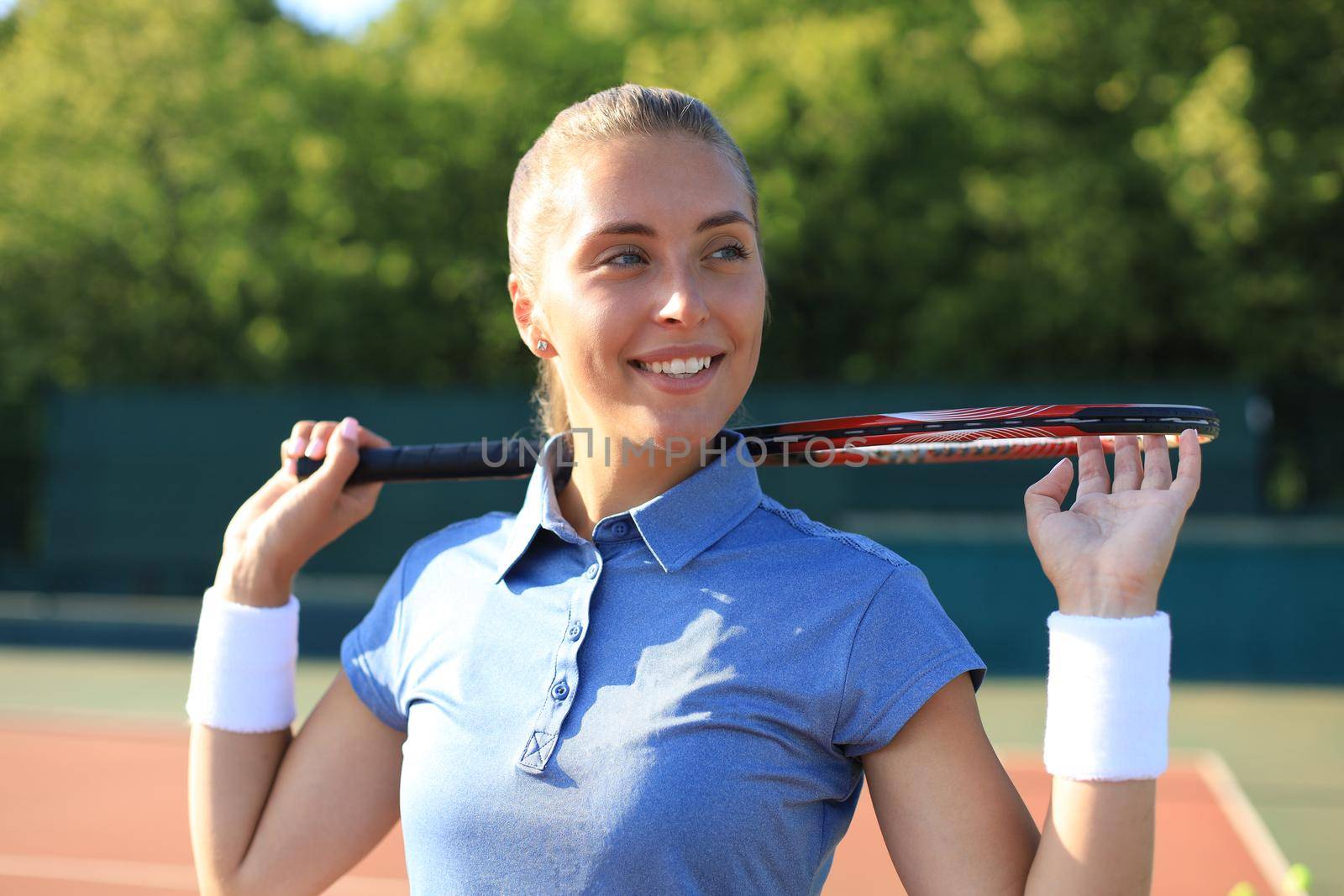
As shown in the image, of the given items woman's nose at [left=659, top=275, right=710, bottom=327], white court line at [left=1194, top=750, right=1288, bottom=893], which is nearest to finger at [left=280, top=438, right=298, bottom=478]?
woman's nose at [left=659, top=275, right=710, bottom=327]

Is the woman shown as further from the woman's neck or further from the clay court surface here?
the clay court surface

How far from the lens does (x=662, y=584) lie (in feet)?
5.04

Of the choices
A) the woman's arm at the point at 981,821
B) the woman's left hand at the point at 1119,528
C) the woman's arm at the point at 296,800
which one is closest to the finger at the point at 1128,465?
the woman's left hand at the point at 1119,528

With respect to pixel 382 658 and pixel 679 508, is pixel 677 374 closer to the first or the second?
pixel 679 508

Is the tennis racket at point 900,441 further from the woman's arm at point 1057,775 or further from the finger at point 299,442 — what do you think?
the woman's arm at point 1057,775

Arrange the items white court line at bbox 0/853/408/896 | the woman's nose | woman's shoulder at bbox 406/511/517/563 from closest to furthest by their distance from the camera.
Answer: the woman's nose → woman's shoulder at bbox 406/511/517/563 → white court line at bbox 0/853/408/896

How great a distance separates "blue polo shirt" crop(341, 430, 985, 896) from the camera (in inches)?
54.5

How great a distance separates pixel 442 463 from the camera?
1965 millimetres

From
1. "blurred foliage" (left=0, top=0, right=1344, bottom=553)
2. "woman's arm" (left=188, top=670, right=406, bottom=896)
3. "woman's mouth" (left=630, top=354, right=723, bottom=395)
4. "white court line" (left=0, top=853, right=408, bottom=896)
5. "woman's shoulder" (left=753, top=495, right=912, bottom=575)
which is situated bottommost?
"white court line" (left=0, top=853, right=408, bottom=896)

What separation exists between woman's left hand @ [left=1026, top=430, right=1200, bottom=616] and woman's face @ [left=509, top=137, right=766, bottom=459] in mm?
385

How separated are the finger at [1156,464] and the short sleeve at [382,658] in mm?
902

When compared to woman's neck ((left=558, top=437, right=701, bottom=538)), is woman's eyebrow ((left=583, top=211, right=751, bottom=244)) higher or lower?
higher

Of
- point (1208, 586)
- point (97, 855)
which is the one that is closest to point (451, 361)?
point (1208, 586)

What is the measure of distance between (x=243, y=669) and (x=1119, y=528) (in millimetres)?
1121
